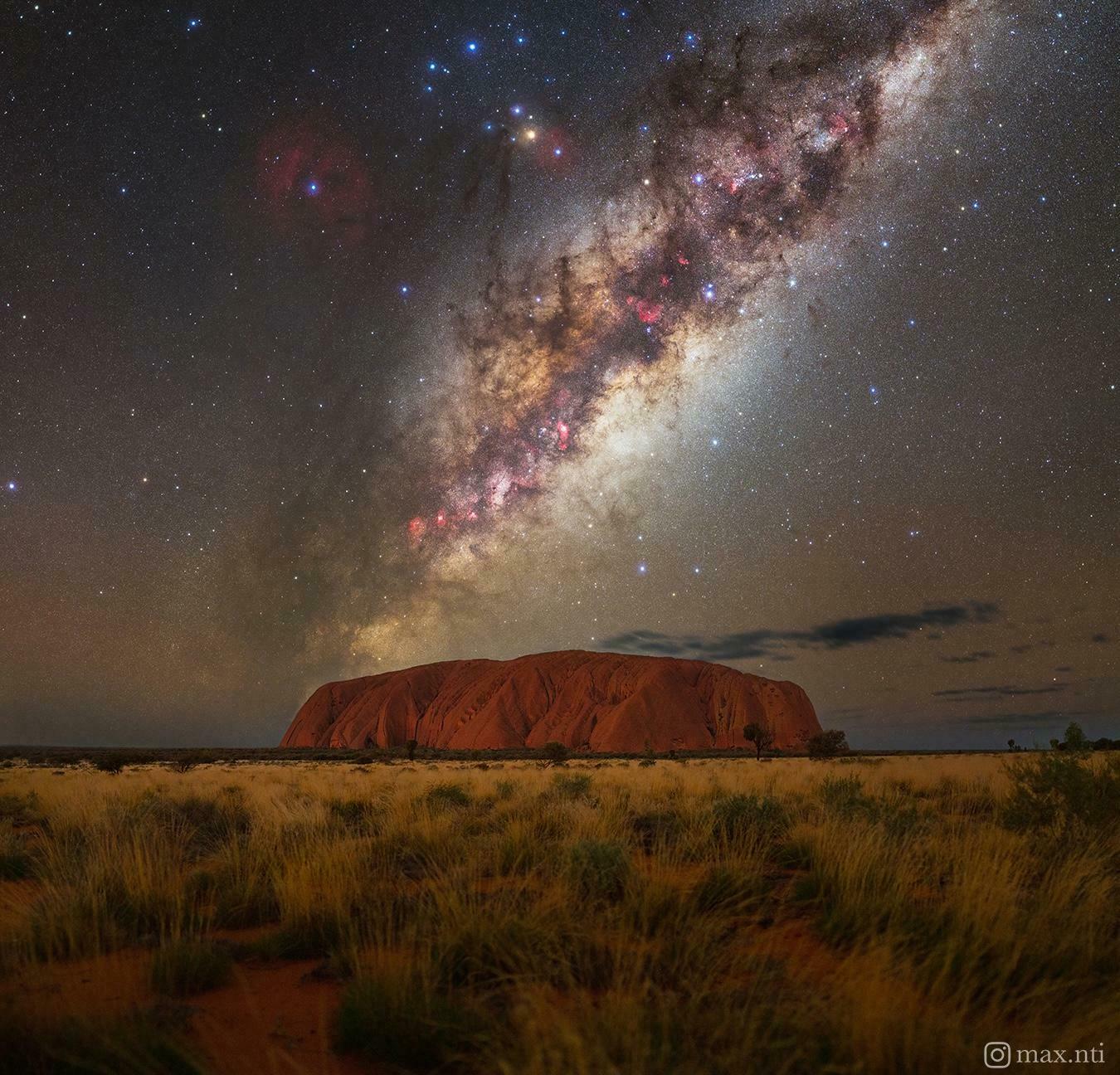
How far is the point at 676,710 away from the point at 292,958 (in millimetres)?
90134

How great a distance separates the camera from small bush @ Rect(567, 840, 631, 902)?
5121 mm

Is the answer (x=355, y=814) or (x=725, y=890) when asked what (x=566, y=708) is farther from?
(x=725, y=890)

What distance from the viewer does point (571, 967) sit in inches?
146

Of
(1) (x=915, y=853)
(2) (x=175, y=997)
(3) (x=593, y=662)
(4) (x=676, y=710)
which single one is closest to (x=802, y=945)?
(1) (x=915, y=853)

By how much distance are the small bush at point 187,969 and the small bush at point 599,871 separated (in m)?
2.46

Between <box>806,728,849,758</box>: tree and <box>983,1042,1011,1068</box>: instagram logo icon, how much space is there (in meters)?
44.8

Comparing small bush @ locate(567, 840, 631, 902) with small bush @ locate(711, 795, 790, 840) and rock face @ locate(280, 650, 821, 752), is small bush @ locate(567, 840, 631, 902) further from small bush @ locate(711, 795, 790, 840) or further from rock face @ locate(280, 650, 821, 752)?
rock face @ locate(280, 650, 821, 752)

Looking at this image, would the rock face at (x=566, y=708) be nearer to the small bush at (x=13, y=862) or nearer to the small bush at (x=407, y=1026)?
the small bush at (x=13, y=862)

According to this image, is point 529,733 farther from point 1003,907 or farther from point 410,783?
point 1003,907

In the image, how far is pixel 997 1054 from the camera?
2.65 meters

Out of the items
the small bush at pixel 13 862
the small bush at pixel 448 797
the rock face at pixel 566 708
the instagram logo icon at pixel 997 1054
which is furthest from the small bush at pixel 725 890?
the rock face at pixel 566 708

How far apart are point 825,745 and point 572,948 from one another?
4549 cm

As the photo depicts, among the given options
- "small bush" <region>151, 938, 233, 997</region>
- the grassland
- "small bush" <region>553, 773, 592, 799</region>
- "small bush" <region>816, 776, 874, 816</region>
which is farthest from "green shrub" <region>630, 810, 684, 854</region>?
"small bush" <region>151, 938, 233, 997</region>

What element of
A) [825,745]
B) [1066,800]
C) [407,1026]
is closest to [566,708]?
[825,745]
